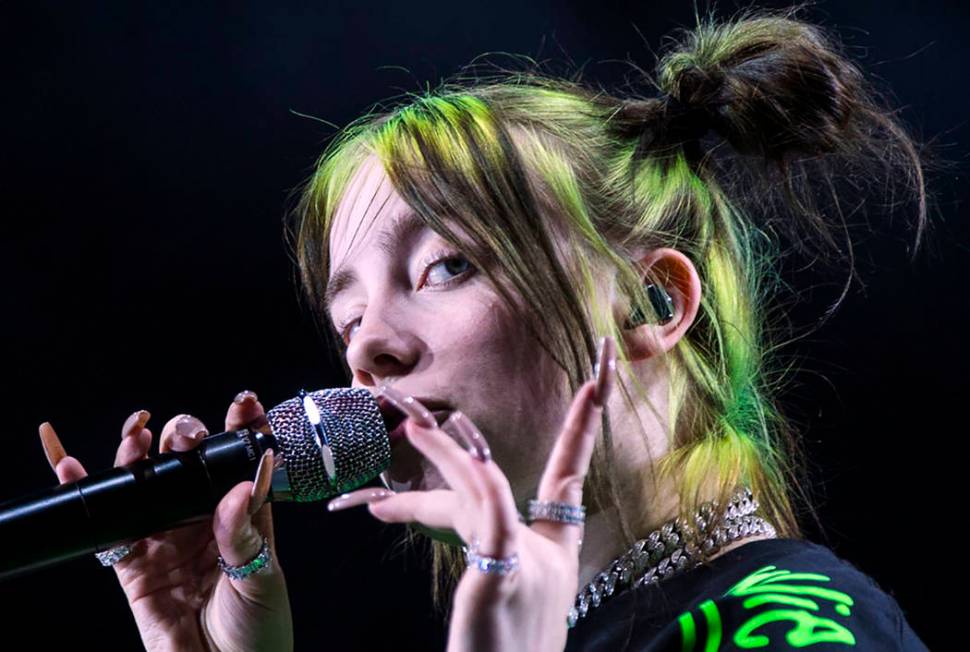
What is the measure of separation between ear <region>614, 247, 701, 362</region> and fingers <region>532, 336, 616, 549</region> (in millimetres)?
519

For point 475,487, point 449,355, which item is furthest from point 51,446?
point 475,487

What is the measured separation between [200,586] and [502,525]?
856 millimetres

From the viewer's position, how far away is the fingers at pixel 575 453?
0.80 meters

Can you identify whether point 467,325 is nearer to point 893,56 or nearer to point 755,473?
point 755,473

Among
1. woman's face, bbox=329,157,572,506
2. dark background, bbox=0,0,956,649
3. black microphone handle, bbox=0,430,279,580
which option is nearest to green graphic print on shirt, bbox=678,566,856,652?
woman's face, bbox=329,157,572,506

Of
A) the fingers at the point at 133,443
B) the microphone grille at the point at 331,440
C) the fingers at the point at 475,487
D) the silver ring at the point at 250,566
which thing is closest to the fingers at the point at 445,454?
the fingers at the point at 475,487

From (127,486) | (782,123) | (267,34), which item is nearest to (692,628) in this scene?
(127,486)

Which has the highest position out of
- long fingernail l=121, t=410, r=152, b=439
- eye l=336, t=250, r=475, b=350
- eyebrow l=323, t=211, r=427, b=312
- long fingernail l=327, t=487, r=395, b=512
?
eyebrow l=323, t=211, r=427, b=312

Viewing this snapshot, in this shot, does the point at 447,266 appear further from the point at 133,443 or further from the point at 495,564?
the point at 495,564

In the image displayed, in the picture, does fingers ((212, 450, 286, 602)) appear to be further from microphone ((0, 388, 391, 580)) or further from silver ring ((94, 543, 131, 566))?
silver ring ((94, 543, 131, 566))

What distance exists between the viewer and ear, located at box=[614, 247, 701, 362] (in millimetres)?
1329

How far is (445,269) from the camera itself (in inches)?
49.6

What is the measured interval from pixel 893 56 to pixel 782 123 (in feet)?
2.77

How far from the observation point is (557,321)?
123 centimetres
